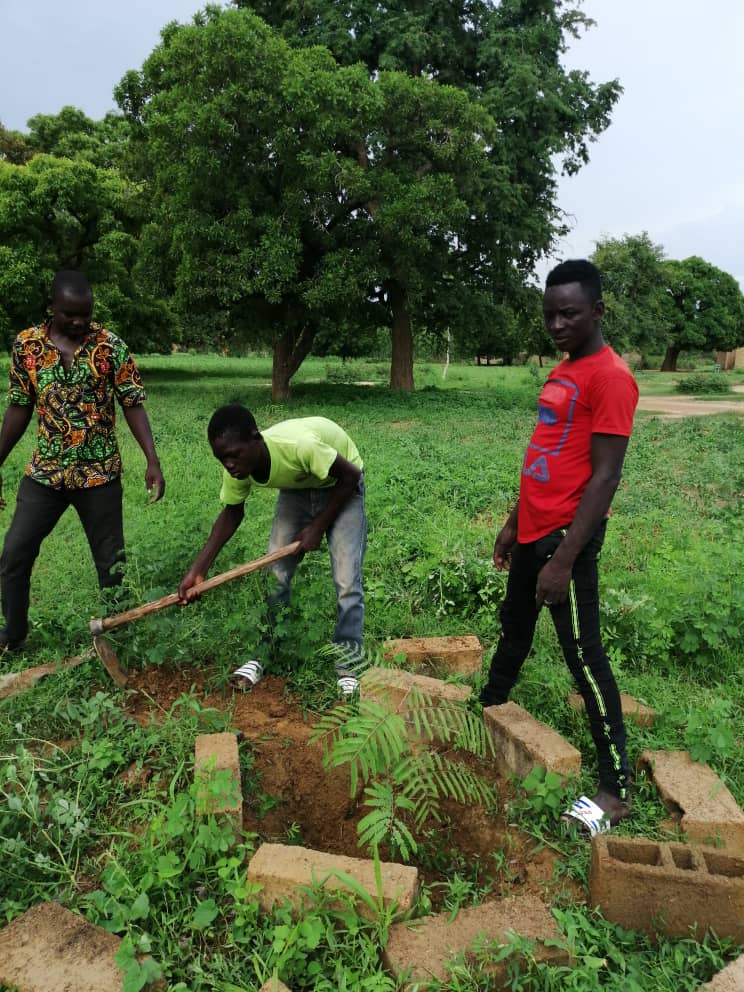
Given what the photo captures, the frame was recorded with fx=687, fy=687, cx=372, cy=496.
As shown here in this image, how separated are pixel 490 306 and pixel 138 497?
Answer: 1168 cm

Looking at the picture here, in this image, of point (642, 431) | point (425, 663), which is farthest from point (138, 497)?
point (642, 431)

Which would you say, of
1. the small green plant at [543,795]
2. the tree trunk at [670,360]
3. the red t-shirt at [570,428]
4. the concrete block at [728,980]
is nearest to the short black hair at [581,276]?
the red t-shirt at [570,428]

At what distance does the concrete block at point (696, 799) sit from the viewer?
91.0 inches

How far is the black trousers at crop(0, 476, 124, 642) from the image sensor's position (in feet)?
11.6

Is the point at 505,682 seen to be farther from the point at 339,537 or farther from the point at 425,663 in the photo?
the point at 339,537

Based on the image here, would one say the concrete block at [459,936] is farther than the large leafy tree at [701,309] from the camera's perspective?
No

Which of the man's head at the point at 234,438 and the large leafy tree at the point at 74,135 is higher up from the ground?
the large leafy tree at the point at 74,135

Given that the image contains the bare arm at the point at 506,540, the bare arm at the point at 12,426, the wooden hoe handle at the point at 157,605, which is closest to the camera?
the bare arm at the point at 506,540

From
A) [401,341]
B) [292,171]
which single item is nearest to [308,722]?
[292,171]

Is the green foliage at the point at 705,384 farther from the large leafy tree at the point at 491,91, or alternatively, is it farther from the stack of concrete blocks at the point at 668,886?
the stack of concrete blocks at the point at 668,886

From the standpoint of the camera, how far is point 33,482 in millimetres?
3525

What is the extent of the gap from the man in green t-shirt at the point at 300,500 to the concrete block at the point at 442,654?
0.20 metres

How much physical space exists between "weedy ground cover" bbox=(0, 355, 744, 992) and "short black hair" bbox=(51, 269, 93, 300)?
1.34 m

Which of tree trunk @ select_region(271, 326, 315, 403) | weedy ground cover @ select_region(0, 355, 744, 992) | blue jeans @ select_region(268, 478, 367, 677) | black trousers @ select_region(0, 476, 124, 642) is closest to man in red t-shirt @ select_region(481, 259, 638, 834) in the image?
weedy ground cover @ select_region(0, 355, 744, 992)
